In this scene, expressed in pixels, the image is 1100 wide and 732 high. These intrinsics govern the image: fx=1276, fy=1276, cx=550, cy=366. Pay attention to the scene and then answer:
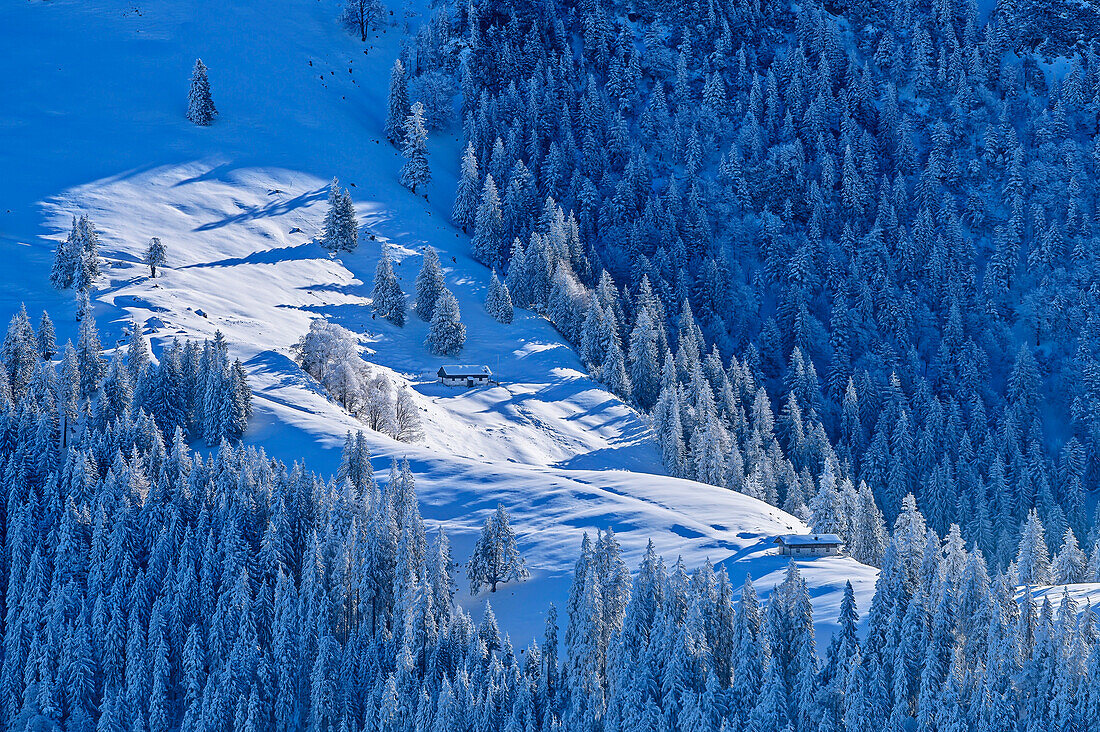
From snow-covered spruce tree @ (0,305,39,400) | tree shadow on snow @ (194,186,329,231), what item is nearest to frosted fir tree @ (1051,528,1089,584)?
snow-covered spruce tree @ (0,305,39,400)

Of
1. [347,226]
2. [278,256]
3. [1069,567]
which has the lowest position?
[1069,567]

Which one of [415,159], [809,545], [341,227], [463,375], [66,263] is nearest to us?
[809,545]

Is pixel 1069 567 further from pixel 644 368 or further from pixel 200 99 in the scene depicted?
pixel 200 99

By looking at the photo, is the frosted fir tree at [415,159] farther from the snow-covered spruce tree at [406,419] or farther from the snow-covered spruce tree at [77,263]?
the snow-covered spruce tree at [406,419]

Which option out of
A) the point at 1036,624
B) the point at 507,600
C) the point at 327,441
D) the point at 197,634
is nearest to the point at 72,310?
the point at 327,441

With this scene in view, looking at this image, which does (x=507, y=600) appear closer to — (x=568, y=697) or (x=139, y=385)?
(x=568, y=697)

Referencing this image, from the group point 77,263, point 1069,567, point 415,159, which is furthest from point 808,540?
point 415,159

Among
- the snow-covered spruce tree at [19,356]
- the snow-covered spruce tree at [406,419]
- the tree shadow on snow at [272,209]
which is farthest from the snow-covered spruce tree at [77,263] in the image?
the snow-covered spruce tree at [406,419]
